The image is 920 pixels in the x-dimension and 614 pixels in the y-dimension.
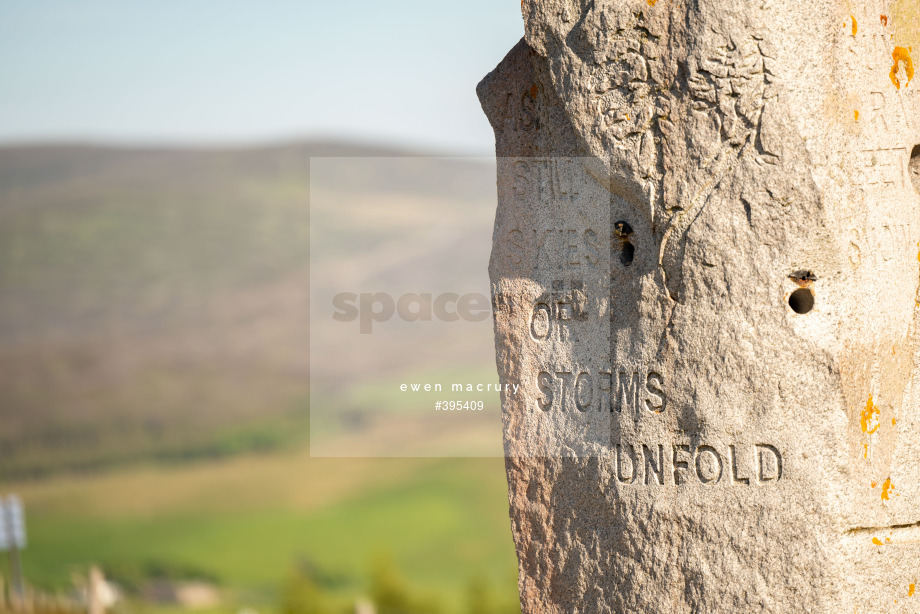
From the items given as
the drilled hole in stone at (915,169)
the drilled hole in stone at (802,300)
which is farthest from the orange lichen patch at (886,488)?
the drilled hole in stone at (915,169)

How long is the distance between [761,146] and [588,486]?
1387 millimetres

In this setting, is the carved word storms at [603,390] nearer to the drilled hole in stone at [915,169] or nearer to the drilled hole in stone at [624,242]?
the drilled hole in stone at [624,242]

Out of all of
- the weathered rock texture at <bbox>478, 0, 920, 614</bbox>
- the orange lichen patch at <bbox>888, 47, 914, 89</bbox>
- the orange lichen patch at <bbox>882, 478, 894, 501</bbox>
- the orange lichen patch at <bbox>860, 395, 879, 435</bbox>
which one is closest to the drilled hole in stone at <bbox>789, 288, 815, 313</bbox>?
the weathered rock texture at <bbox>478, 0, 920, 614</bbox>

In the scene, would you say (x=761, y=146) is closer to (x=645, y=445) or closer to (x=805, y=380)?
(x=805, y=380)

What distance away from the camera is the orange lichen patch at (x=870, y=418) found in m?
3.02

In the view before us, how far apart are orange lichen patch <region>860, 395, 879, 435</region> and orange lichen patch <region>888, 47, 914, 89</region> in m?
1.07

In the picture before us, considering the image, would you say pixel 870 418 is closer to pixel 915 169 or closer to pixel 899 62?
pixel 915 169

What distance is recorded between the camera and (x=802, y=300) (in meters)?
2.99

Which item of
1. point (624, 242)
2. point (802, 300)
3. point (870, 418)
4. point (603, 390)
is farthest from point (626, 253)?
point (870, 418)

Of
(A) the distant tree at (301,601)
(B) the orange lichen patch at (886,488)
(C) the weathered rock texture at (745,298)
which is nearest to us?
(C) the weathered rock texture at (745,298)

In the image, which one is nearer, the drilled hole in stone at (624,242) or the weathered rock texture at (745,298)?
the weathered rock texture at (745,298)

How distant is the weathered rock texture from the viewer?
2.94 metres

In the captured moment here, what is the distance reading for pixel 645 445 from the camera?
3297mm

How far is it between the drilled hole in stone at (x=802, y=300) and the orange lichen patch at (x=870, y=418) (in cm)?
37
